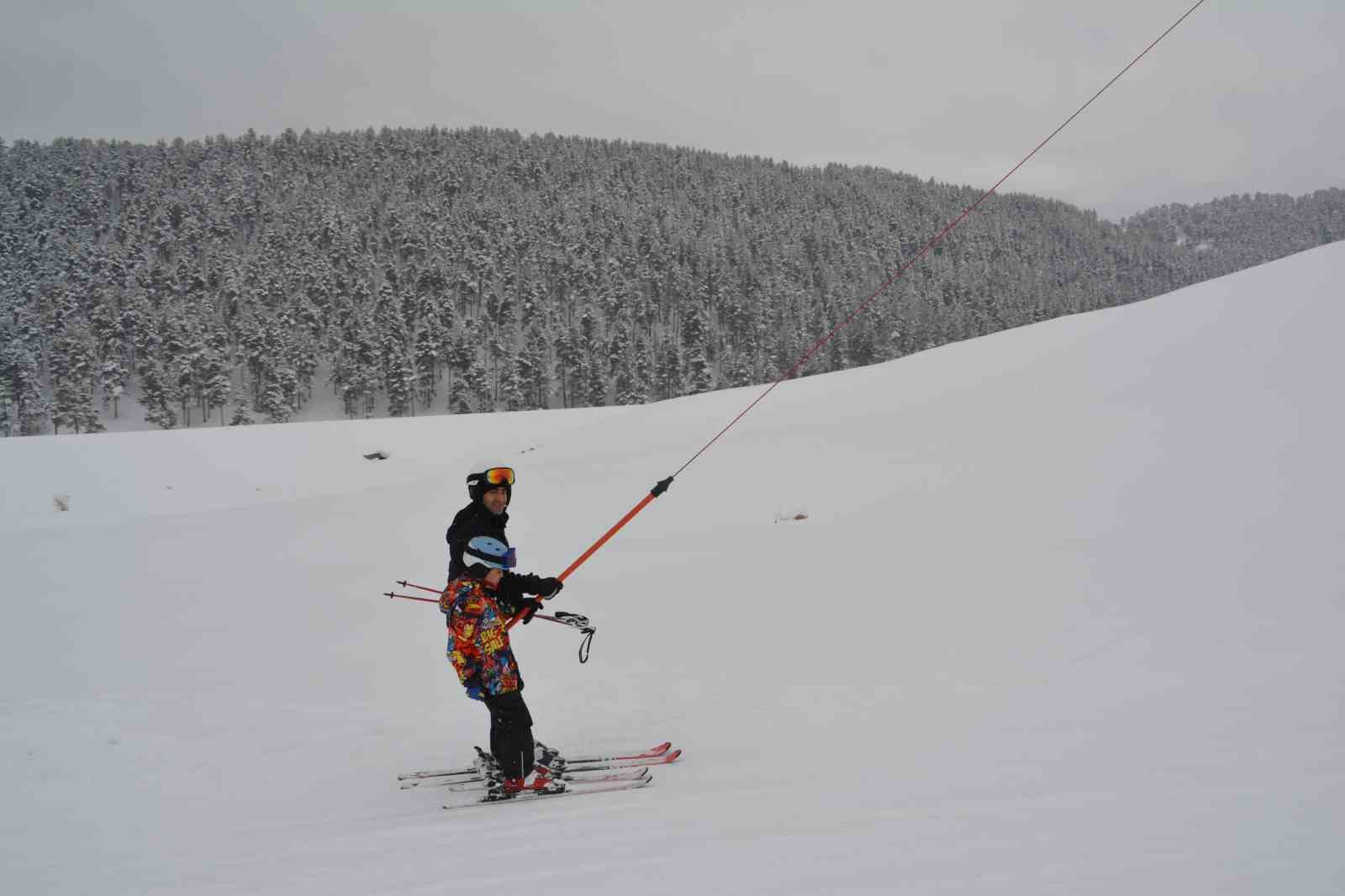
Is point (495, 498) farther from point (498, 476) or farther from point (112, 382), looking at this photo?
point (112, 382)

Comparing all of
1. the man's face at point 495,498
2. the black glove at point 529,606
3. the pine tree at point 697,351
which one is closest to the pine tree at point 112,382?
the pine tree at point 697,351

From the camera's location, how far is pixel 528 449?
26656 mm

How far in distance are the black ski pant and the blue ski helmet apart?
1.00 metres

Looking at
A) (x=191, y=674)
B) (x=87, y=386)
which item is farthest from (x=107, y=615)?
(x=87, y=386)

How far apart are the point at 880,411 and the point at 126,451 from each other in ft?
95.8

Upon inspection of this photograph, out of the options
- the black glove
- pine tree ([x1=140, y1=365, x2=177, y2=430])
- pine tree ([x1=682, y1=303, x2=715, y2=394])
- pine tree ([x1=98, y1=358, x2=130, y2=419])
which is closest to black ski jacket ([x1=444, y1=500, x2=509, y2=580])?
the black glove

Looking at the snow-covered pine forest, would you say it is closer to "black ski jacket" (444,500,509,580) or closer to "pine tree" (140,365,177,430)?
"pine tree" (140,365,177,430)

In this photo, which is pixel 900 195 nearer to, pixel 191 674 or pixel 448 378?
pixel 448 378

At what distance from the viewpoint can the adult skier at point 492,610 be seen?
5.40 m

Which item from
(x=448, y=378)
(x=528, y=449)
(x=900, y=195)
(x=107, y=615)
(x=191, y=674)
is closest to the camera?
(x=191, y=674)

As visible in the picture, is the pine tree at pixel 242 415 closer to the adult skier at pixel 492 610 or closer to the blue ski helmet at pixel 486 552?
the adult skier at pixel 492 610

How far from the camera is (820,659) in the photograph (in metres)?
8.62

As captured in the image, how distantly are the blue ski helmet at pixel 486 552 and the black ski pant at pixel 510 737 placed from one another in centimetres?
100

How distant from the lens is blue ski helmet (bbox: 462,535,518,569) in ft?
17.6
